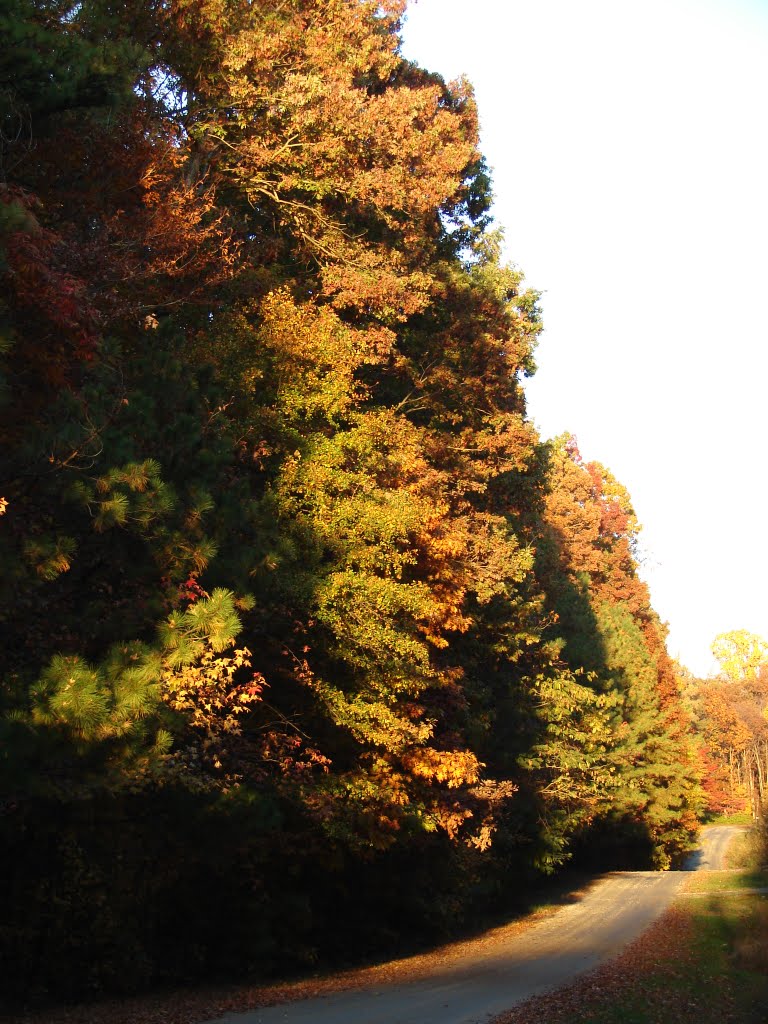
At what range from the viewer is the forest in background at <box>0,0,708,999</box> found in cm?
1060

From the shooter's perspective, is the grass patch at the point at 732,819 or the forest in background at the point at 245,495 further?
the grass patch at the point at 732,819

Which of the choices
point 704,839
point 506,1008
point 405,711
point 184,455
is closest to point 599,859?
point 704,839

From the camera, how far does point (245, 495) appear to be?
1532cm

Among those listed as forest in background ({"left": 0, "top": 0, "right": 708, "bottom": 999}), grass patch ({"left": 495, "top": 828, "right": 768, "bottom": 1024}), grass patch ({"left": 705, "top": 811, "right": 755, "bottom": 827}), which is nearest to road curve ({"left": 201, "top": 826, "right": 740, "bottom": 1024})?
grass patch ({"left": 495, "top": 828, "right": 768, "bottom": 1024})

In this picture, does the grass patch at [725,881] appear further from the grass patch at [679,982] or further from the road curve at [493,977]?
the grass patch at [679,982]

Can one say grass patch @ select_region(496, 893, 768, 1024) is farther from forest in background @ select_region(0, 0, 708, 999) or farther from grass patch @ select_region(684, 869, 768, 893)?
grass patch @ select_region(684, 869, 768, 893)

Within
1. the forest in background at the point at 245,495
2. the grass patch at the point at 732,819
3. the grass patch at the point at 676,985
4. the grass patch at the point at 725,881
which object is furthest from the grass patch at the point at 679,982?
the grass patch at the point at 732,819

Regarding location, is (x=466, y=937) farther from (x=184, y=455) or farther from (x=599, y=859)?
(x=599, y=859)

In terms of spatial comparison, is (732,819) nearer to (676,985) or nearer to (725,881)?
(725,881)

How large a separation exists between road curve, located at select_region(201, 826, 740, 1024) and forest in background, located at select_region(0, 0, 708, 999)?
206 cm

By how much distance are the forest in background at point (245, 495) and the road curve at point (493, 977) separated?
2064 millimetres

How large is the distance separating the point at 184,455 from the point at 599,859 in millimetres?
49482

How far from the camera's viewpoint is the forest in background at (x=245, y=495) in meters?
10.6

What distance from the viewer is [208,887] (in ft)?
52.9
